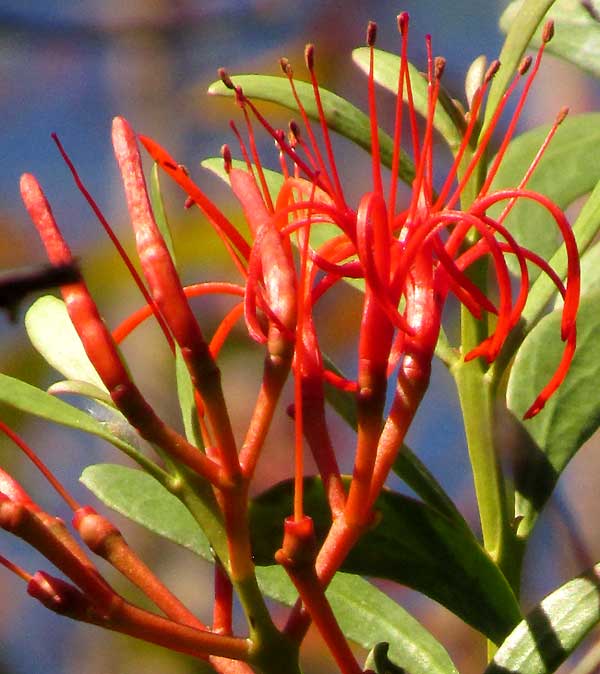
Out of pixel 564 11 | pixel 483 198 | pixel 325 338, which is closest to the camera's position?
pixel 483 198

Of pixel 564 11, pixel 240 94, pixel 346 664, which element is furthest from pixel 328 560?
pixel 564 11

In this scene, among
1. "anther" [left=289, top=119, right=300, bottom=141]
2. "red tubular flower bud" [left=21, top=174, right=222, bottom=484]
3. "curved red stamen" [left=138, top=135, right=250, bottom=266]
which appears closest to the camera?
"red tubular flower bud" [left=21, top=174, right=222, bottom=484]

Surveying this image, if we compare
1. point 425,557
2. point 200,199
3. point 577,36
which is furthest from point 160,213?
point 577,36

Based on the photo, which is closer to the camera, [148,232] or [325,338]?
[148,232]

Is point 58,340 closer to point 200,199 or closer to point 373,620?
point 200,199

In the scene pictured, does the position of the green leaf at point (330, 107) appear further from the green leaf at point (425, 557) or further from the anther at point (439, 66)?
the green leaf at point (425, 557)

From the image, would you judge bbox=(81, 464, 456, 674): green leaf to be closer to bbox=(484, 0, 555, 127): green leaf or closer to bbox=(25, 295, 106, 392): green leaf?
bbox=(25, 295, 106, 392): green leaf

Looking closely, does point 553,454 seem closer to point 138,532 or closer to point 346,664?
point 346,664

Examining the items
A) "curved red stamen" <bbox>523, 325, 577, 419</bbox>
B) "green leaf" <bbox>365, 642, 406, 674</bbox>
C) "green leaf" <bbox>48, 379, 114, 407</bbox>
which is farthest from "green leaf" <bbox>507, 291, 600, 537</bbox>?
"green leaf" <bbox>48, 379, 114, 407</bbox>
